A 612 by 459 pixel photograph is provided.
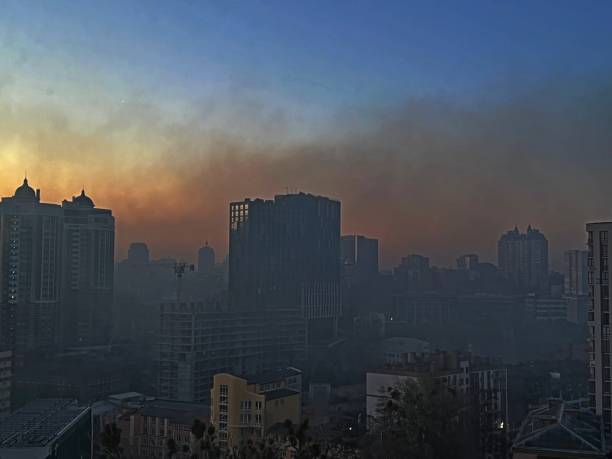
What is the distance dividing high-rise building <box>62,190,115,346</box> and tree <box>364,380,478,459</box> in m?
11.6

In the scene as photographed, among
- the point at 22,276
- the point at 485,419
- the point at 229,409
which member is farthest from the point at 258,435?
the point at 22,276

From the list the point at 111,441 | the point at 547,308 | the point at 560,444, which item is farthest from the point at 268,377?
the point at 547,308

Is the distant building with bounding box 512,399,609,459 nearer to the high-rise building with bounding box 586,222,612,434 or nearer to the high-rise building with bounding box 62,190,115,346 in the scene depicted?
the high-rise building with bounding box 586,222,612,434

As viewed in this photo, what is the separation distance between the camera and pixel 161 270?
2112 centimetres

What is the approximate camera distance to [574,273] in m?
18.1

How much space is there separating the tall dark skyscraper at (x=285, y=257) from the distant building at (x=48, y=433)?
8.42 meters

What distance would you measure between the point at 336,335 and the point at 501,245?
6.28 metres

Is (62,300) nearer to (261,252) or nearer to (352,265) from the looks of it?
(261,252)

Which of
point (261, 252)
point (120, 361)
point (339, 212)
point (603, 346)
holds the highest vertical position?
point (339, 212)

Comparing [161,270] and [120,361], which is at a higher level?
[161,270]

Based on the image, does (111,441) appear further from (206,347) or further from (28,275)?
(28,275)

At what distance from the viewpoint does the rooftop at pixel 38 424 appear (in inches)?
201

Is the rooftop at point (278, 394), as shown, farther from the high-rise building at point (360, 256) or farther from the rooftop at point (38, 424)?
the high-rise building at point (360, 256)

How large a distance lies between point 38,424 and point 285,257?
1095cm
